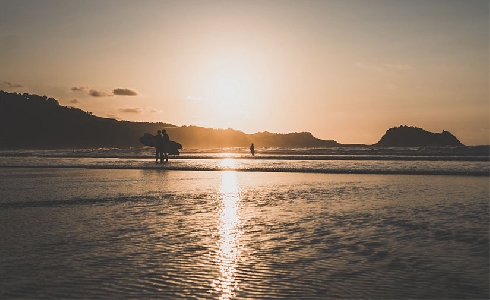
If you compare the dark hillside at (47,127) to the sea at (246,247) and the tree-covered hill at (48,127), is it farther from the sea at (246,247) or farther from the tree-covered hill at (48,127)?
the sea at (246,247)

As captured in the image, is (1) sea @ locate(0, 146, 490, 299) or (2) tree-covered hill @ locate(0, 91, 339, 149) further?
(2) tree-covered hill @ locate(0, 91, 339, 149)

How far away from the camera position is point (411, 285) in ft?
21.3

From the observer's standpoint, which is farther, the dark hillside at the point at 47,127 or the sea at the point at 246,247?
the dark hillside at the point at 47,127

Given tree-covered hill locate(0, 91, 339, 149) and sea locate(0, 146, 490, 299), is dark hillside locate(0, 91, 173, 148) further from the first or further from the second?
sea locate(0, 146, 490, 299)

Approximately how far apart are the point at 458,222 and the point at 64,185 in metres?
17.0

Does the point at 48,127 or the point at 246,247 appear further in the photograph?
the point at 48,127

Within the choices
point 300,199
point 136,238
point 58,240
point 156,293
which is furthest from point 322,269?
point 300,199

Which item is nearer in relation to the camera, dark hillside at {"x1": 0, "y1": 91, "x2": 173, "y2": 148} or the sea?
the sea

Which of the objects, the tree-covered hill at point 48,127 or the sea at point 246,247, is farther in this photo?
the tree-covered hill at point 48,127

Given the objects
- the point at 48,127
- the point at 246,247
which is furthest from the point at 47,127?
the point at 246,247

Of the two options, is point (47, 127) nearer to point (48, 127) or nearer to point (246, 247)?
point (48, 127)

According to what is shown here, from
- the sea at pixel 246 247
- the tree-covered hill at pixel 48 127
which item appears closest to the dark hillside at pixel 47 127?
the tree-covered hill at pixel 48 127

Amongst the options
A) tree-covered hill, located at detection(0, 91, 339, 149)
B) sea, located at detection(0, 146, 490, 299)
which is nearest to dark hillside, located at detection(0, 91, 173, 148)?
tree-covered hill, located at detection(0, 91, 339, 149)

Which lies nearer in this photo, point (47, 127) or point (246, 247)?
point (246, 247)
